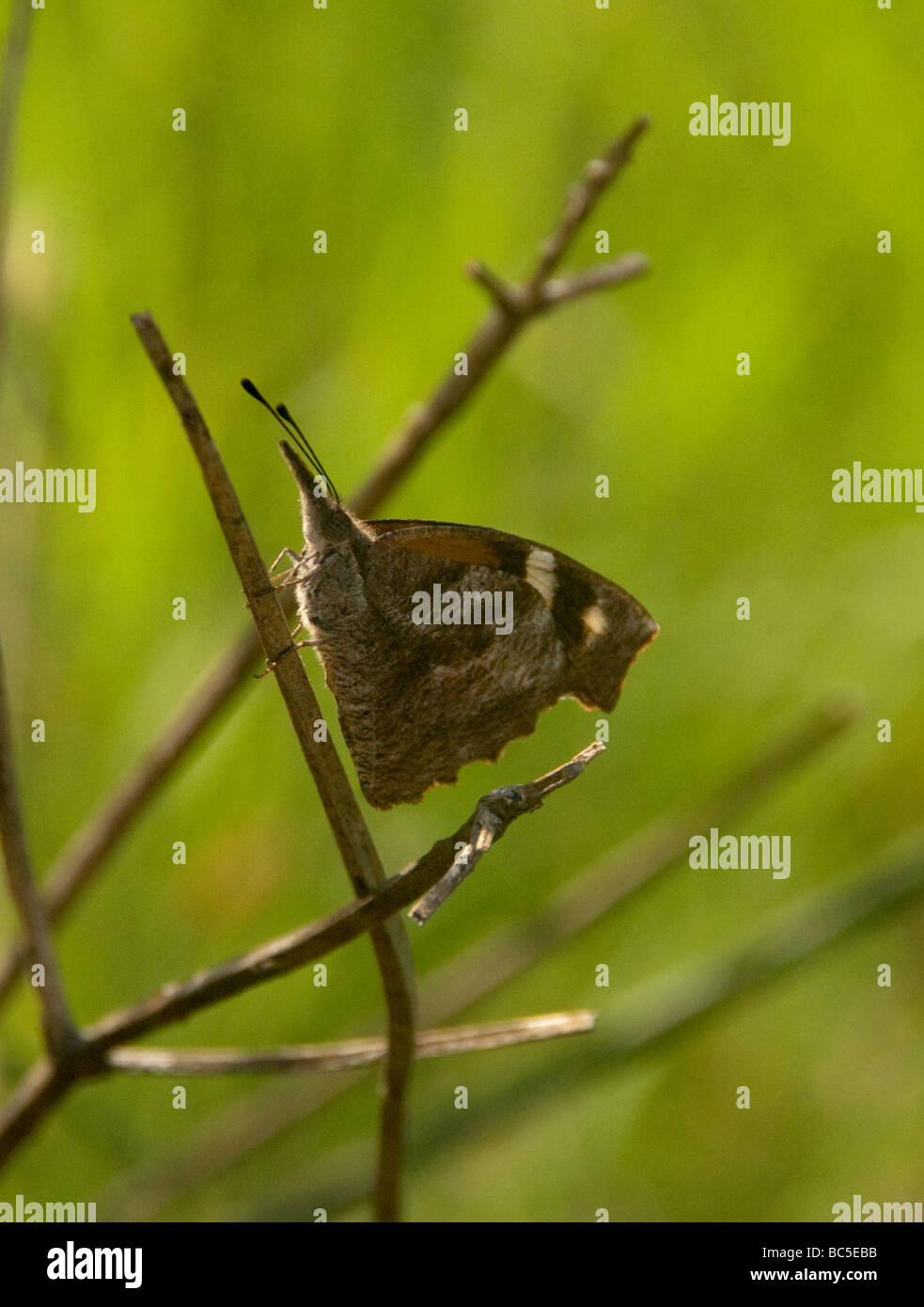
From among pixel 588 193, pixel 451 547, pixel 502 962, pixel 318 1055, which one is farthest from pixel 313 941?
pixel 588 193

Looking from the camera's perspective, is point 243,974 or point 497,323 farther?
point 497,323

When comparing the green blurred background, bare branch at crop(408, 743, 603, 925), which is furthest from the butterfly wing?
bare branch at crop(408, 743, 603, 925)

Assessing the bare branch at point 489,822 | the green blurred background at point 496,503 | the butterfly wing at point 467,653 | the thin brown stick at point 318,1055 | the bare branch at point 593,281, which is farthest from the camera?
the green blurred background at point 496,503

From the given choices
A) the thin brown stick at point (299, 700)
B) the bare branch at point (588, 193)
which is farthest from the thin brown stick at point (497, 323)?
the thin brown stick at point (299, 700)

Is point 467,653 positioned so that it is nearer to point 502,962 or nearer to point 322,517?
point 322,517

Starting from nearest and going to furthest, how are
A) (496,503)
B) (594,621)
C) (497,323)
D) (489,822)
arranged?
(489,822), (594,621), (497,323), (496,503)

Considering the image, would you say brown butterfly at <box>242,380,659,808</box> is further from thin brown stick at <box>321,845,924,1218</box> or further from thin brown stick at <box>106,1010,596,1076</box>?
thin brown stick at <box>321,845,924,1218</box>

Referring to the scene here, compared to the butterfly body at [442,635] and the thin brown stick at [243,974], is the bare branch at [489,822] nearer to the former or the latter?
the thin brown stick at [243,974]
